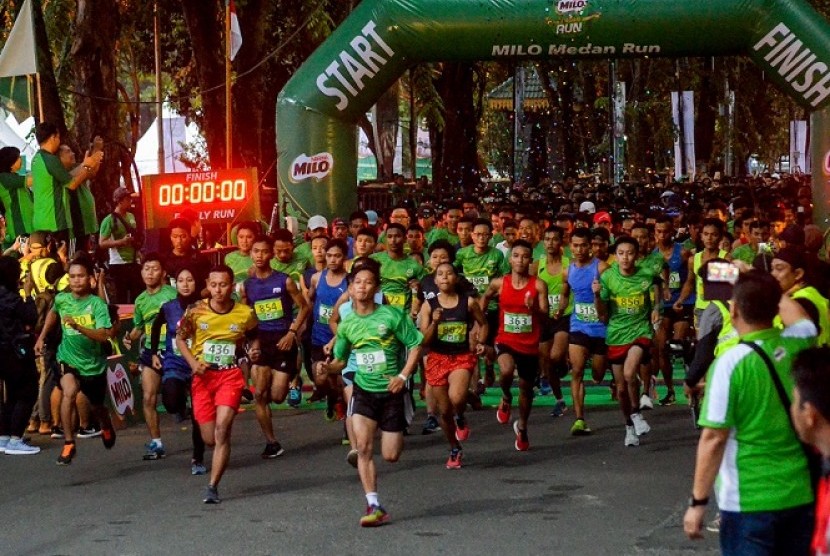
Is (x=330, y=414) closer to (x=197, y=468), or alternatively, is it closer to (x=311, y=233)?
(x=197, y=468)

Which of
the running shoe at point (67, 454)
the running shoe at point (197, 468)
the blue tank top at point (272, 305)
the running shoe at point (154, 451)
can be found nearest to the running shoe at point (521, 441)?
the blue tank top at point (272, 305)

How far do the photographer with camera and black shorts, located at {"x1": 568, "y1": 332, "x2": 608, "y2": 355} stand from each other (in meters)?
4.35

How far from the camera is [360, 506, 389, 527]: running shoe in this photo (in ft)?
32.4

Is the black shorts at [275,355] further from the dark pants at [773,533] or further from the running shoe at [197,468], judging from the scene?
the dark pants at [773,533]

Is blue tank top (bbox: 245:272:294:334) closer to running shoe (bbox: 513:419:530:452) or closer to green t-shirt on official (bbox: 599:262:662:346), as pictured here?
running shoe (bbox: 513:419:530:452)

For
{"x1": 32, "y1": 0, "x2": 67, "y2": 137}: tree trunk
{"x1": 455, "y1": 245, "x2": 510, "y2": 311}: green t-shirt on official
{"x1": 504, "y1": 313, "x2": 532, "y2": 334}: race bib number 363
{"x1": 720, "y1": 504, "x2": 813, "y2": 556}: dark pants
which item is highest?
{"x1": 32, "y1": 0, "x2": 67, "y2": 137}: tree trunk

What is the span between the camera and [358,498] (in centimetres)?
1088

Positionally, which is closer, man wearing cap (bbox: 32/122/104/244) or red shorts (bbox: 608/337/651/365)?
red shorts (bbox: 608/337/651/365)

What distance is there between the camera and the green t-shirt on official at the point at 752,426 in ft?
20.2

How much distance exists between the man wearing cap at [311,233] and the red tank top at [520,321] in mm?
2831

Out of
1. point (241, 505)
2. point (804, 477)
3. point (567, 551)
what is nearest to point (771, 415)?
point (804, 477)

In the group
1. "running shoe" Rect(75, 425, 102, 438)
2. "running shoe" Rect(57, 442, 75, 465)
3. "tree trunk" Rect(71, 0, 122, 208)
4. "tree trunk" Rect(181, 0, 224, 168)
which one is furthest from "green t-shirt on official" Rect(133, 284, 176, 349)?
"tree trunk" Rect(181, 0, 224, 168)

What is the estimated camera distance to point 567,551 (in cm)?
914

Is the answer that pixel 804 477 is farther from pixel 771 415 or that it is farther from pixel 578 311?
pixel 578 311
